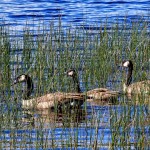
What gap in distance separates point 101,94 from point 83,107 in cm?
65

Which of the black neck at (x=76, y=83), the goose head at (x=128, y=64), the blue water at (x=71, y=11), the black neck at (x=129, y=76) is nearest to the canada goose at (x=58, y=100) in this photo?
the black neck at (x=76, y=83)

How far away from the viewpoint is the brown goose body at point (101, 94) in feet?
51.3

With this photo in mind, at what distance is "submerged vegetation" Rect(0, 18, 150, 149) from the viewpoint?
464 inches

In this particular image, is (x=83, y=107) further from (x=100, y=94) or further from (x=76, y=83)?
(x=76, y=83)

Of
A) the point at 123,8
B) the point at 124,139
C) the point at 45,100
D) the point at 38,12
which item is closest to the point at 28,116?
the point at 45,100

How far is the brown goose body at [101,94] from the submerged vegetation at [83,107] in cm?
15

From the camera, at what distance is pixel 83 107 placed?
15352 millimetres

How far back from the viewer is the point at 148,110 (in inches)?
507

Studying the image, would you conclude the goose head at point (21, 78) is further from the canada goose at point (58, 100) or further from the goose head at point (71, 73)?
the goose head at point (71, 73)

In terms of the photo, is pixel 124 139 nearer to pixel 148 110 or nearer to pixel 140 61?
pixel 148 110

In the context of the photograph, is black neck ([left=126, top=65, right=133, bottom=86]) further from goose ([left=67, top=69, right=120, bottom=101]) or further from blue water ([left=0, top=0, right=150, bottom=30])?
blue water ([left=0, top=0, right=150, bottom=30])

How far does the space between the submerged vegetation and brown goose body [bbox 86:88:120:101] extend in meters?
0.15

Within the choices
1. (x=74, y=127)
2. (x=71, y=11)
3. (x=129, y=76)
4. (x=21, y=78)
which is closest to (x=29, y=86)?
(x=21, y=78)

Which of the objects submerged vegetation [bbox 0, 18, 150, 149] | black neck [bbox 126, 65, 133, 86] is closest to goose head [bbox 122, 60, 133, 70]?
black neck [bbox 126, 65, 133, 86]
